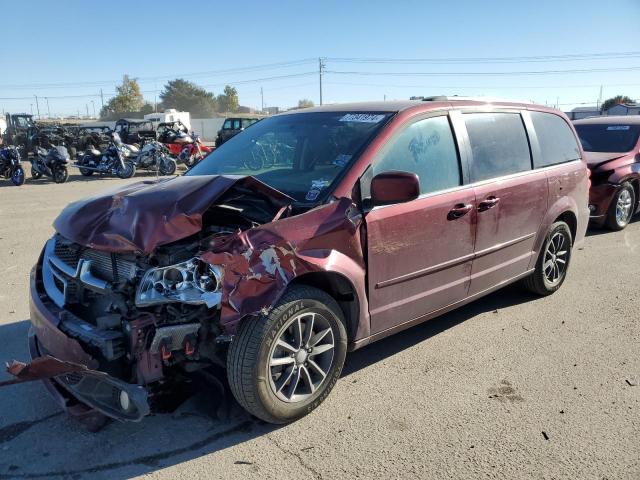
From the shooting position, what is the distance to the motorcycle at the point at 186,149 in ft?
65.6

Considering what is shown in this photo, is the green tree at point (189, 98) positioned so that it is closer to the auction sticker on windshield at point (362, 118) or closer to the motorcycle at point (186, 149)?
the motorcycle at point (186, 149)

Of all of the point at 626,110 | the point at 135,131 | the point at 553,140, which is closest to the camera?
the point at 553,140

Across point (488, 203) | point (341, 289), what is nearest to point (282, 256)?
point (341, 289)

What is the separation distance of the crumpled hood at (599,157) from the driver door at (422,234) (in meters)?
5.76

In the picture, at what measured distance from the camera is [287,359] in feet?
10.1

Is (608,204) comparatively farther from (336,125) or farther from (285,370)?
(285,370)

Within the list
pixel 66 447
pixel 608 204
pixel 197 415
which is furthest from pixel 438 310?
pixel 608 204

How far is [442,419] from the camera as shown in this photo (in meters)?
3.23

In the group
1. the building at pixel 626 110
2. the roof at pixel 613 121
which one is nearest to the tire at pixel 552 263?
the roof at pixel 613 121

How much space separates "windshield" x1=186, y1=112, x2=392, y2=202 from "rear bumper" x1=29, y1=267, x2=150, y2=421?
5.01 feet

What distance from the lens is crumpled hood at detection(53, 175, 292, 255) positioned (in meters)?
2.85

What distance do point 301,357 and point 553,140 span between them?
3.62m

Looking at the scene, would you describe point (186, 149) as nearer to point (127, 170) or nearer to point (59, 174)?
point (127, 170)

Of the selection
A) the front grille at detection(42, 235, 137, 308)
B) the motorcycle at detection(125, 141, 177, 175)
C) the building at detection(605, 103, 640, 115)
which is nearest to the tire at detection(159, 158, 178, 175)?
the motorcycle at detection(125, 141, 177, 175)
